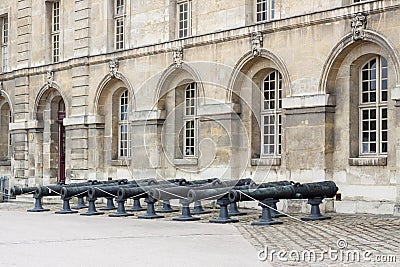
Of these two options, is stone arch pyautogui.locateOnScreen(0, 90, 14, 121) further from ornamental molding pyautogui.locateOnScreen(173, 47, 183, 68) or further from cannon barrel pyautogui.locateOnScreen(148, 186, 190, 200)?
cannon barrel pyautogui.locateOnScreen(148, 186, 190, 200)

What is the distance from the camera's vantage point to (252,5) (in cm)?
2023

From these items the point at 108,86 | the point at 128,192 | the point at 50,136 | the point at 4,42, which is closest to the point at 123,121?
the point at 108,86

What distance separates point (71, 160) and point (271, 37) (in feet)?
31.7

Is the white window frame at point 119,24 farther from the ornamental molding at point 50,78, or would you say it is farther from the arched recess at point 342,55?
the arched recess at point 342,55

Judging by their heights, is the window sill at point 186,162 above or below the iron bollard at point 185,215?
above

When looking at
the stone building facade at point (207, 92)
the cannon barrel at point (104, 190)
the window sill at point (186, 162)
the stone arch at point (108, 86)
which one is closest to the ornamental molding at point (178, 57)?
the stone building facade at point (207, 92)

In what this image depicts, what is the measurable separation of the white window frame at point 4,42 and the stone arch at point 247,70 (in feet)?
44.1

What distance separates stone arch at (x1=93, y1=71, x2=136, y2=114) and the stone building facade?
0.06m

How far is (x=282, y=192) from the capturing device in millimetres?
15875

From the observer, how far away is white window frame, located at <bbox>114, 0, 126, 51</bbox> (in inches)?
976

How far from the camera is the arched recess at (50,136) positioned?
1101 inches

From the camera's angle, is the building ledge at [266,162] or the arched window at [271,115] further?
the arched window at [271,115]

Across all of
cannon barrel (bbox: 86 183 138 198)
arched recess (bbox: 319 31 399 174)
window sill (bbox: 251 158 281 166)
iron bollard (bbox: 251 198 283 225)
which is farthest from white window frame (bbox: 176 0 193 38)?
iron bollard (bbox: 251 198 283 225)

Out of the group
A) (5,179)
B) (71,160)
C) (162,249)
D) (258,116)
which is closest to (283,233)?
(162,249)
